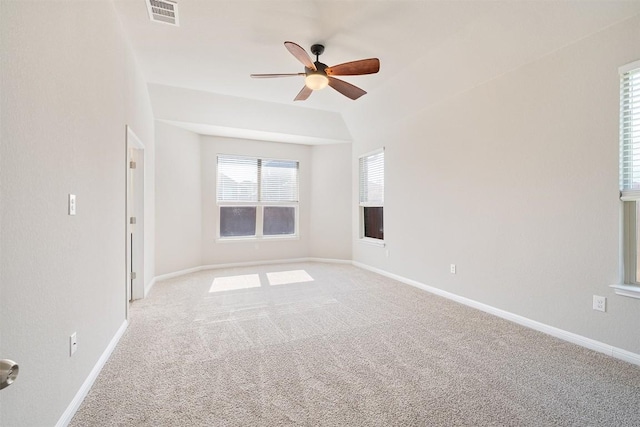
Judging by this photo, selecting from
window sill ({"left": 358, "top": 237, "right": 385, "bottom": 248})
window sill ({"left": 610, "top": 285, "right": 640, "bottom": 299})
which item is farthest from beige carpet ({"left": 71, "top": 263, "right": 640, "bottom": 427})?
window sill ({"left": 358, "top": 237, "right": 385, "bottom": 248})

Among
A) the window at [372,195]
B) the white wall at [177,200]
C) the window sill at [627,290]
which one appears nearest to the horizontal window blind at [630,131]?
the window sill at [627,290]

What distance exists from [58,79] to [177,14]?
1.57 metres

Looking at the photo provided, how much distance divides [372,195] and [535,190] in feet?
9.42

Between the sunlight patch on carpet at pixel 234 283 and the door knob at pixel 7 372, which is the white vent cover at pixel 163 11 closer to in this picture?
the door knob at pixel 7 372

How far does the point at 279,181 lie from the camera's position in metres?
6.06

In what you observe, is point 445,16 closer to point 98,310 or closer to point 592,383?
point 592,383

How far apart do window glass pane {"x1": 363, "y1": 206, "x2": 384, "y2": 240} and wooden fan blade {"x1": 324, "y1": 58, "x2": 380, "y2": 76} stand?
110 inches

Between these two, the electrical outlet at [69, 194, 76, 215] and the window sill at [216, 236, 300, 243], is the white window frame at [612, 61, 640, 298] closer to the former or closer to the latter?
the electrical outlet at [69, 194, 76, 215]

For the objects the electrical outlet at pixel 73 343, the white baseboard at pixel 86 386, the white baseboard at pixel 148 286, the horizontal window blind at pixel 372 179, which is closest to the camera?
the white baseboard at pixel 86 386

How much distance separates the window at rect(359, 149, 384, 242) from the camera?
514cm

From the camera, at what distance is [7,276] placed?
1.12 metres

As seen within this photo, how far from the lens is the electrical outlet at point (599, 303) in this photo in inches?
88.4

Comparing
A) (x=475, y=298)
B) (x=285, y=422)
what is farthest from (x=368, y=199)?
(x=285, y=422)

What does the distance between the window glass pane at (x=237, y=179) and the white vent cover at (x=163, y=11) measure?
302 centimetres
